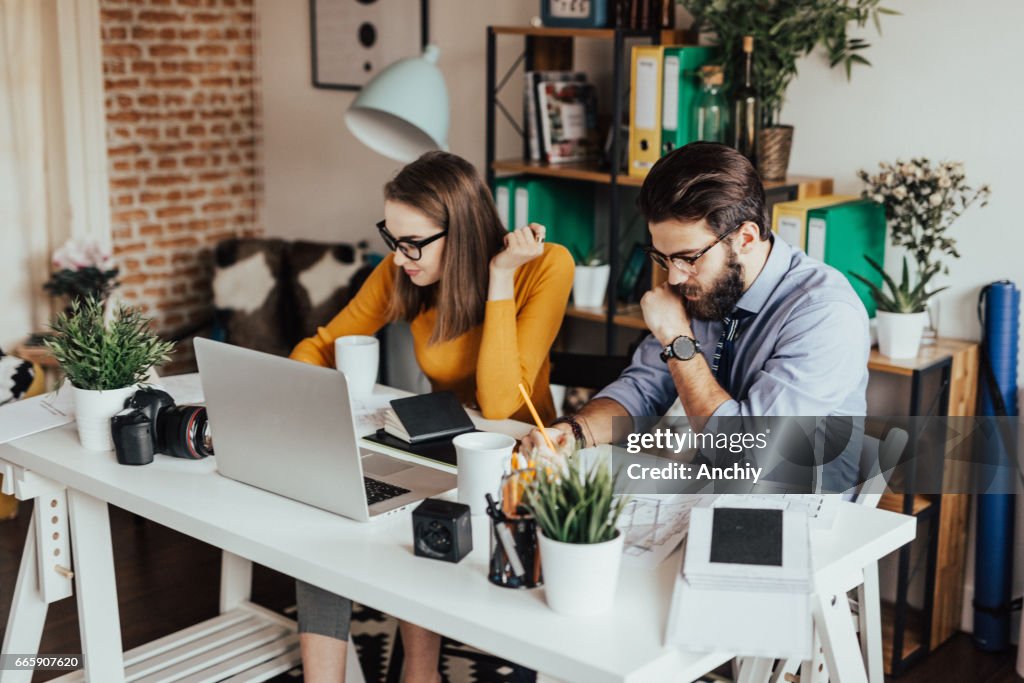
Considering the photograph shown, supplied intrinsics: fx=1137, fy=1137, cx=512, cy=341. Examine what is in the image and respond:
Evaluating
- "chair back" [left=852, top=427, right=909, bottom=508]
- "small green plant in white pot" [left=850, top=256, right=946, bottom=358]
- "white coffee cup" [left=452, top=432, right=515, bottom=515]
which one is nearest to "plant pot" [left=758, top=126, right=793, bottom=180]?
"small green plant in white pot" [left=850, top=256, right=946, bottom=358]

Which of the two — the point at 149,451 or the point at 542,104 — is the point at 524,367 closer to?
the point at 149,451

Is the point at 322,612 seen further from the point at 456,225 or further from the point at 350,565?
the point at 456,225

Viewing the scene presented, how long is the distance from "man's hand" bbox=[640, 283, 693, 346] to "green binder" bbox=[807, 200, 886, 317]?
28.9 inches

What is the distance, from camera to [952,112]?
9.50ft

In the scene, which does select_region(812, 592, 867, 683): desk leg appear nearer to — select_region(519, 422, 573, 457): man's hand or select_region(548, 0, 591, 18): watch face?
select_region(519, 422, 573, 457): man's hand

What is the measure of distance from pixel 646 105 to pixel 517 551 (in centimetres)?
186

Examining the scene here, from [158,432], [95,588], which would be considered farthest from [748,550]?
[95,588]

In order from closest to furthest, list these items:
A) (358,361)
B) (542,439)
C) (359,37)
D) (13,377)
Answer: (542,439) < (358,361) < (13,377) < (359,37)

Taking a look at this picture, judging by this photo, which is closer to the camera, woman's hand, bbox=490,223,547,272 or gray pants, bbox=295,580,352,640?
gray pants, bbox=295,580,352,640

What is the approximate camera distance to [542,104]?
3350 millimetres

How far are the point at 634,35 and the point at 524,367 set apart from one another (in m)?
1.13

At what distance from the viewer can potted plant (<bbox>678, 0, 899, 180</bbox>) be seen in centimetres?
294

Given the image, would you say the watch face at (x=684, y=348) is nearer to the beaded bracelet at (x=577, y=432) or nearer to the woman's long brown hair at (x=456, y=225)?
the beaded bracelet at (x=577, y=432)

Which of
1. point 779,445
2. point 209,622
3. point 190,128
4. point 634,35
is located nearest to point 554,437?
point 779,445
